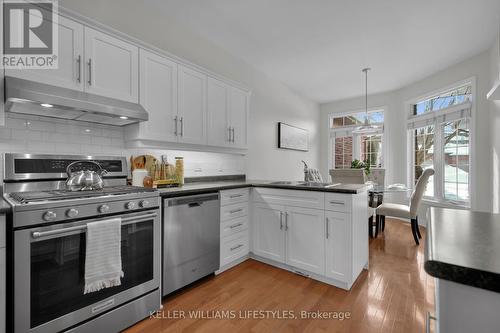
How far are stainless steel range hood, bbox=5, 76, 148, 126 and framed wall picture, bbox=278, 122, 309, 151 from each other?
9.59 feet

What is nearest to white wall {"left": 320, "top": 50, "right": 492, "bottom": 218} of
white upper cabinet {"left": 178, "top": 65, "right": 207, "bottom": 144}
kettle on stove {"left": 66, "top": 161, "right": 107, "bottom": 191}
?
white upper cabinet {"left": 178, "top": 65, "right": 207, "bottom": 144}

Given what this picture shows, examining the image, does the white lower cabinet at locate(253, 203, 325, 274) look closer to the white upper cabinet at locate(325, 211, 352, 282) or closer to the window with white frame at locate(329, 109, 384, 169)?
the white upper cabinet at locate(325, 211, 352, 282)

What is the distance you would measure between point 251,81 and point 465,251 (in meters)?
3.83

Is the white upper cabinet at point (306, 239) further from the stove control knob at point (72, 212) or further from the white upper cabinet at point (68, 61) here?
the white upper cabinet at point (68, 61)

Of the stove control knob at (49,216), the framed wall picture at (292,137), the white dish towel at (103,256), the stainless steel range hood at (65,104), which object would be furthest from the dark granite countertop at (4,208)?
the framed wall picture at (292,137)

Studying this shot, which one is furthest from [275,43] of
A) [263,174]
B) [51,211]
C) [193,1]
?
[51,211]

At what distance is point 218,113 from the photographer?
2.95m

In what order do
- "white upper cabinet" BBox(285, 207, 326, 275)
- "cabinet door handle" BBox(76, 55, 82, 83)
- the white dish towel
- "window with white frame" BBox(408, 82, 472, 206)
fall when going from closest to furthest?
the white dish towel → "cabinet door handle" BBox(76, 55, 82, 83) → "white upper cabinet" BBox(285, 207, 326, 275) → "window with white frame" BBox(408, 82, 472, 206)

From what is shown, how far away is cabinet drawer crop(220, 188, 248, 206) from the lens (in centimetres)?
251

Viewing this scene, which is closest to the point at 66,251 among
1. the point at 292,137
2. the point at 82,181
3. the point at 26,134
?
the point at 82,181

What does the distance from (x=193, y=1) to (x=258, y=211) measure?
2.32m

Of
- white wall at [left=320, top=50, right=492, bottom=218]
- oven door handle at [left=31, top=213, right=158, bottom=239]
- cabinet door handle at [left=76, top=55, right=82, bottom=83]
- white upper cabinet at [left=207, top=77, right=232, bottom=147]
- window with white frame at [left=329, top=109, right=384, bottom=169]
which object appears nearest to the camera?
oven door handle at [left=31, top=213, right=158, bottom=239]

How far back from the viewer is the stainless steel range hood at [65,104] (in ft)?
4.94

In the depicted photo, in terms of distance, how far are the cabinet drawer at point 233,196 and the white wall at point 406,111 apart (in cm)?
345
